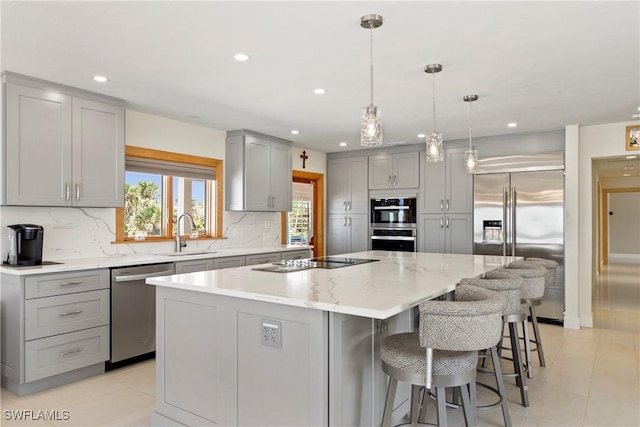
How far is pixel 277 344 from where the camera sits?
2090mm

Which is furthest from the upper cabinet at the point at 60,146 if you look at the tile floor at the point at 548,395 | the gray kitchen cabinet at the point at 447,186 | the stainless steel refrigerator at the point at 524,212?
the stainless steel refrigerator at the point at 524,212

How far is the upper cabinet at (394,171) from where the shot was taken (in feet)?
20.5

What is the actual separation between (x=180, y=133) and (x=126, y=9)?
2685 millimetres

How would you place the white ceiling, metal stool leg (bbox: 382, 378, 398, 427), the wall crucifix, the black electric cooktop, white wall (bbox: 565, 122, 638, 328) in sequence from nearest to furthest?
metal stool leg (bbox: 382, 378, 398, 427), the white ceiling, the black electric cooktop, white wall (bbox: 565, 122, 638, 328), the wall crucifix

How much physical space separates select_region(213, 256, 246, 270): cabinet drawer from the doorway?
6.69 ft

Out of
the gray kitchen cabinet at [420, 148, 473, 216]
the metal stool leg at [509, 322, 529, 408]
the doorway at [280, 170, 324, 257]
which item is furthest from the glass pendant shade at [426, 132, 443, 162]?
the doorway at [280, 170, 324, 257]

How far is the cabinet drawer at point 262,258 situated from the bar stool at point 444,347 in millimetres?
2930

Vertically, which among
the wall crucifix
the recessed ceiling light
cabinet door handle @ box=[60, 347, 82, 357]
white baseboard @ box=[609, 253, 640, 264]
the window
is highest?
the recessed ceiling light

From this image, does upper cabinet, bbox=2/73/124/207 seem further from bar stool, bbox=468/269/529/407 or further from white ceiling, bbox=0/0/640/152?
bar stool, bbox=468/269/529/407

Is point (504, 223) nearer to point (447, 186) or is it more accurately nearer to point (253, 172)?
point (447, 186)

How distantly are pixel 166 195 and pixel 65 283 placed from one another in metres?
1.78

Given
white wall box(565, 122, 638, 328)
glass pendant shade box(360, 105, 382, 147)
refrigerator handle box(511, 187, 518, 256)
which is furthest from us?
refrigerator handle box(511, 187, 518, 256)

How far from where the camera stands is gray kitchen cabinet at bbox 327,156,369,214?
675cm

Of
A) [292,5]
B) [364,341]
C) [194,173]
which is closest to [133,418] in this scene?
[364,341]
